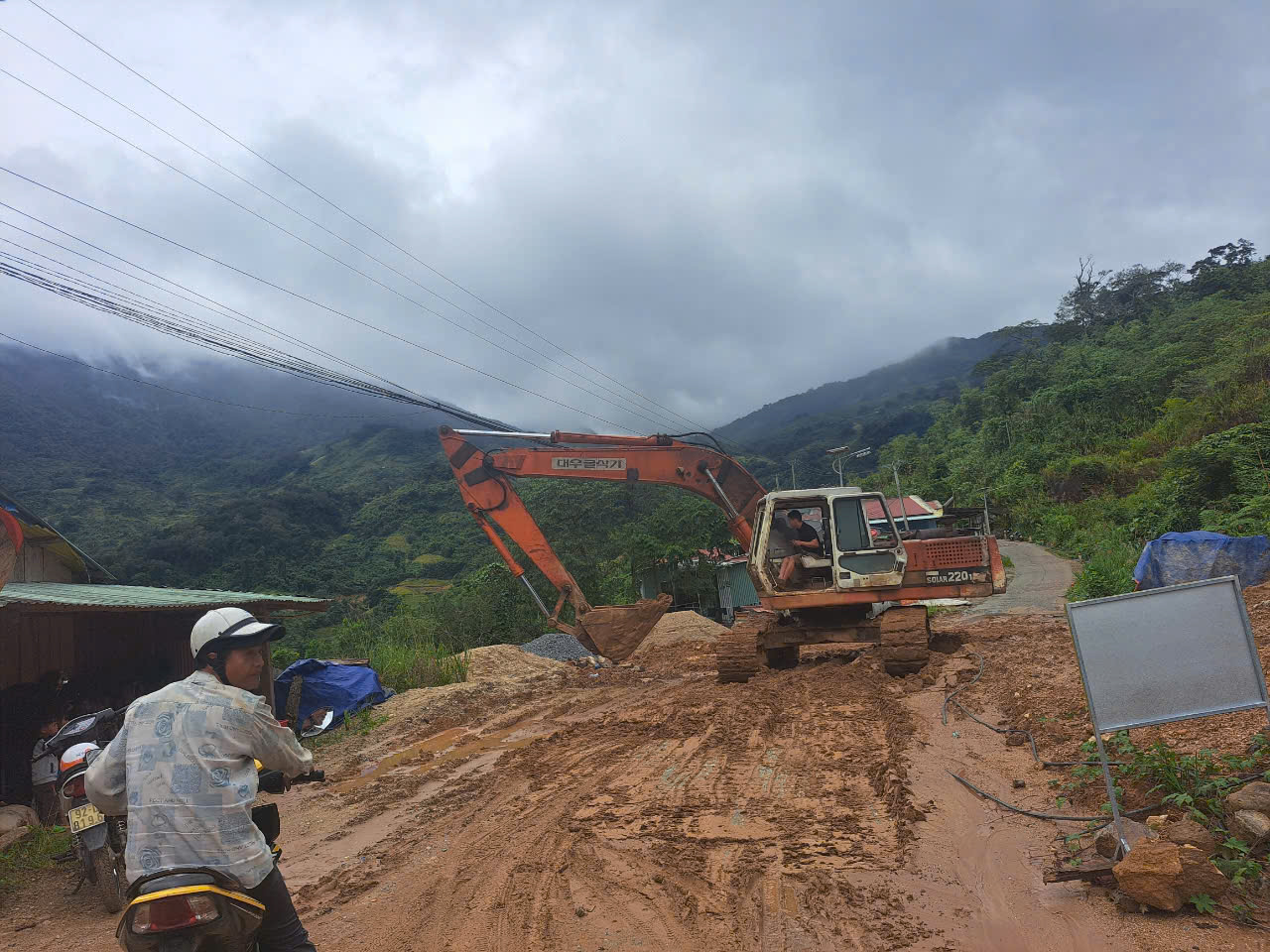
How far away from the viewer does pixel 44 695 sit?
898cm

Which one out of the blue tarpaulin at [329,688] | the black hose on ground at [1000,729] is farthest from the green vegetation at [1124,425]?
the blue tarpaulin at [329,688]

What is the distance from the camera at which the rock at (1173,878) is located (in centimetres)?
355

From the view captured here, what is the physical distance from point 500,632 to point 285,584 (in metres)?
21.4

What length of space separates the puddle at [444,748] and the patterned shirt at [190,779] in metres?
5.26

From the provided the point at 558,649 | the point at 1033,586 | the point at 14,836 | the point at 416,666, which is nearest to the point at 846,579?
the point at 416,666

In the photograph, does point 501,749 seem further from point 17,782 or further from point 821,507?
point 821,507

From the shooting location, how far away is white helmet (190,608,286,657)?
9.09 feet

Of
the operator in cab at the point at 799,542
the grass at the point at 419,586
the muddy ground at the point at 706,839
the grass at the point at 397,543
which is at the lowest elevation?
the muddy ground at the point at 706,839

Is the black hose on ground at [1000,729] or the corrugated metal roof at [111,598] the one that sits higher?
the corrugated metal roof at [111,598]

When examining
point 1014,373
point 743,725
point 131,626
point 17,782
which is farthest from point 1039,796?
point 1014,373

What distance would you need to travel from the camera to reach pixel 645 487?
31281mm

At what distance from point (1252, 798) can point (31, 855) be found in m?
7.82

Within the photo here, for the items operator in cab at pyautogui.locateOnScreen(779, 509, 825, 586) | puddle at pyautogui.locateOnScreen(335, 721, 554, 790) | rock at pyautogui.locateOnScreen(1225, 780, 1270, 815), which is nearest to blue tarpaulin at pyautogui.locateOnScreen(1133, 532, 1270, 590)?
operator in cab at pyautogui.locateOnScreen(779, 509, 825, 586)

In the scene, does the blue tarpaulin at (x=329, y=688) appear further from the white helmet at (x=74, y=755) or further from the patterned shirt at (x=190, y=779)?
the patterned shirt at (x=190, y=779)
